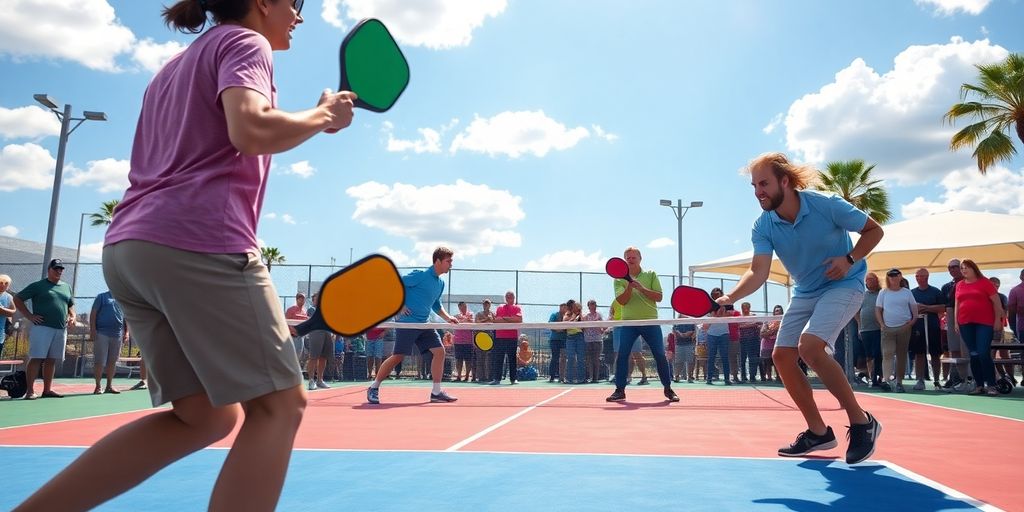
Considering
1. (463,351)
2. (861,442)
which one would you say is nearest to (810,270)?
(861,442)

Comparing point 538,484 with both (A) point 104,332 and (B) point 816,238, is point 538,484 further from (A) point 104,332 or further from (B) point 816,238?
(A) point 104,332

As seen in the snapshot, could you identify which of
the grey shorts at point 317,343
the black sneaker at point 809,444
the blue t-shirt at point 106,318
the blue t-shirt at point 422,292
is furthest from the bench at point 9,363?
the black sneaker at point 809,444

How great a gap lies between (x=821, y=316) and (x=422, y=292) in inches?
251

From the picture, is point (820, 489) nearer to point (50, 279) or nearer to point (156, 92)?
point (156, 92)

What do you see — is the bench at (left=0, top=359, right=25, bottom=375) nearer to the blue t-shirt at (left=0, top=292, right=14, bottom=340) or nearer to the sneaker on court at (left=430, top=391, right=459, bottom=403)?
the blue t-shirt at (left=0, top=292, right=14, bottom=340)

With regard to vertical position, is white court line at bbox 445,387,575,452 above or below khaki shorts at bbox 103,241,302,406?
below

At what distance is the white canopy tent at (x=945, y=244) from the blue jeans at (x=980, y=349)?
4.63 m

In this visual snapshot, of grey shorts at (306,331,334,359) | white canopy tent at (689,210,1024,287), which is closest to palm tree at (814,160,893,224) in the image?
white canopy tent at (689,210,1024,287)

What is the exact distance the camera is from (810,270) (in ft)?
15.7

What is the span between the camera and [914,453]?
5031mm

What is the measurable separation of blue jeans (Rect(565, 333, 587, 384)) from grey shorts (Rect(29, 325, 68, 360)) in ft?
31.9

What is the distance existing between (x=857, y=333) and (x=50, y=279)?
14544 millimetres

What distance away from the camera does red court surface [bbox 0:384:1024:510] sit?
480 cm

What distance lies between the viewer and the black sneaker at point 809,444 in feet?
15.6
